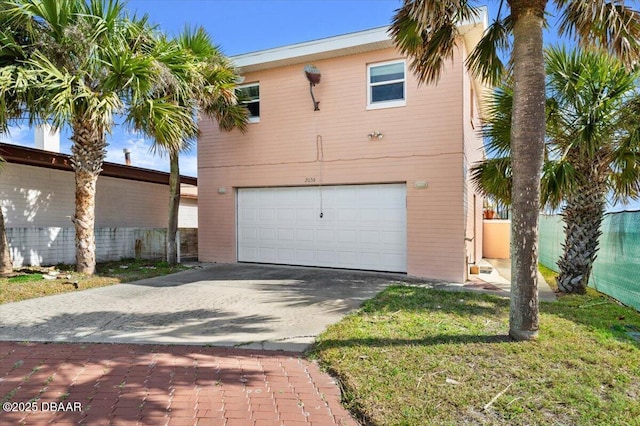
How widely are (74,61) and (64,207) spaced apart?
5.15 m

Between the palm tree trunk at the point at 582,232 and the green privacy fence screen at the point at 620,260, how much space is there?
14.5 inches

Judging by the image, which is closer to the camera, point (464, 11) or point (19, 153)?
point (464, 11)

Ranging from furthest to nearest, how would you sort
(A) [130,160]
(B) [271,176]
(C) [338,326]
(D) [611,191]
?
1. (A) [130,160]
2. (B) [271,176]
3. (D) [611,191]
4. (C) [338,326]

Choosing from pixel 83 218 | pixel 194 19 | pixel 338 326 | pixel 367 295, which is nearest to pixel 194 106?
pixel 194 19

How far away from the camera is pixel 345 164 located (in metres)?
10.3

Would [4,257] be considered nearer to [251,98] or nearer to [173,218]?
[173,218]

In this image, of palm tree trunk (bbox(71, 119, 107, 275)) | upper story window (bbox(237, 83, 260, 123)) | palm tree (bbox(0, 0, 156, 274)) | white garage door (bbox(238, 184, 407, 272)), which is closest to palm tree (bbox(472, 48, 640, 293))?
white garage door (bbox(238, 184, 407, 272))

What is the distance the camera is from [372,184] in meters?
10.2

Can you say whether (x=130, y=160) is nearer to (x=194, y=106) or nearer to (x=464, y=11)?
(x=194, y=106)

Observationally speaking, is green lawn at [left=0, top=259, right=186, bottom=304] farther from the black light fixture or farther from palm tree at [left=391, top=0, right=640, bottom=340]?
palm tree at [left=391, top=0, right=640, bottom=340]

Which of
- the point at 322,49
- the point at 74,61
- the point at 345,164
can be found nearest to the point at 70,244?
the point at 74,61

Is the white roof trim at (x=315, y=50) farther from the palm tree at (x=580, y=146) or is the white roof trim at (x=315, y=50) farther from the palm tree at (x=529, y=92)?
the palm tree at (x=529, y=92)

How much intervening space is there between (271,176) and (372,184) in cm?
299

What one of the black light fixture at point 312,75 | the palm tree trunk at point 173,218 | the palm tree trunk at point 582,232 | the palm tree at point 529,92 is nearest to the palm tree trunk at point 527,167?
the palm tree at point 529,92
